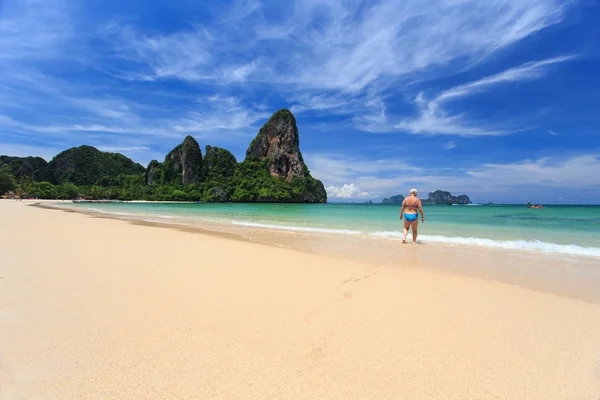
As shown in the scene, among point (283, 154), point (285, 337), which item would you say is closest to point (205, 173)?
point (283, 154)

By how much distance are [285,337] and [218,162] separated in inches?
4732

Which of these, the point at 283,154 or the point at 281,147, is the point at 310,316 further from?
the point at 281,147

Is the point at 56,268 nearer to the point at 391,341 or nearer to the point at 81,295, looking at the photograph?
the point at 81,295

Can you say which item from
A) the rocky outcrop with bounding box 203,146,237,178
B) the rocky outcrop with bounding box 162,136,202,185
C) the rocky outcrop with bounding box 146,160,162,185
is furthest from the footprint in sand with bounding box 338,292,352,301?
the rocky outcrop with bounding box 146,160,162,185

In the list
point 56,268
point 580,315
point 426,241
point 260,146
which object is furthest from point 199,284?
point 260,146

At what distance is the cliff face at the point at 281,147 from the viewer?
117m

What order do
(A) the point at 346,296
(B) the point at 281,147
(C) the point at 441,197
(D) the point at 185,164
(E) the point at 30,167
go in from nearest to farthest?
(A) the point at 346,296
(E) the point at 30,167
(D) the point at 185,164
(B) the point at 281,147
(C) the point at 441,197

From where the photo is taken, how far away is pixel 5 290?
11.9ft

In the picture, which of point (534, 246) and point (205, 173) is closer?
point (534, 246)

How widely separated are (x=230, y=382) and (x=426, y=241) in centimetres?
962

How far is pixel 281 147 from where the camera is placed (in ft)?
387

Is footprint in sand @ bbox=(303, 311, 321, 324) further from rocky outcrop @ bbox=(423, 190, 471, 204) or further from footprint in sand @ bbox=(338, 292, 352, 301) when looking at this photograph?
rocky outcrop @ bbox=(423, 190, 471, 204)

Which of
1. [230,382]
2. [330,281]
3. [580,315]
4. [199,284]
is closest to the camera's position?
[230,382]

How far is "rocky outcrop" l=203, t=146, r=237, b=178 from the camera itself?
378ft
